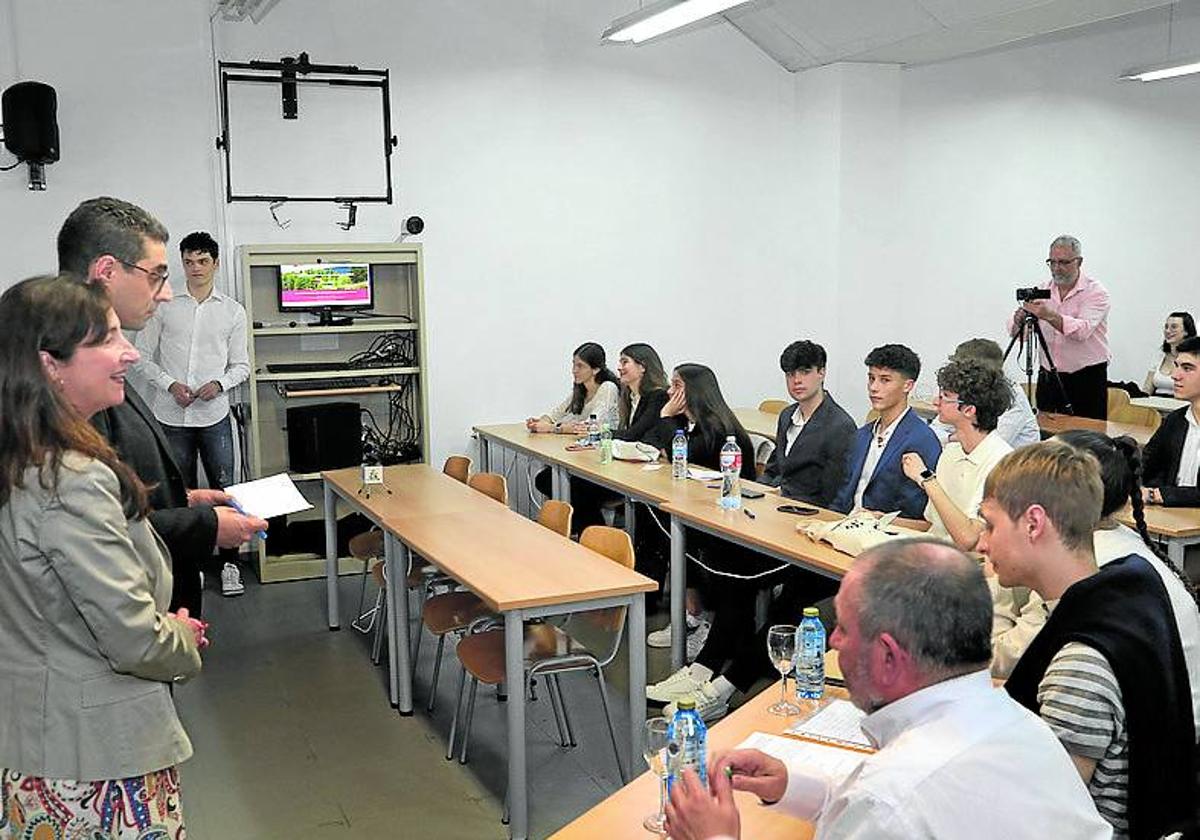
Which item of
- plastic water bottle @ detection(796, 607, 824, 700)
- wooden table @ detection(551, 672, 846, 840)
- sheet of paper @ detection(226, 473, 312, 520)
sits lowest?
wooden table @ detection(551, 672, 846, 840)

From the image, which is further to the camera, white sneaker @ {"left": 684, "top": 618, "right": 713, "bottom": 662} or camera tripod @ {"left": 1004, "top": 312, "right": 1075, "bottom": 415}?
camera tripod @ {"left": 1004, "top": 312, "right": 1075, "bottom": 415}

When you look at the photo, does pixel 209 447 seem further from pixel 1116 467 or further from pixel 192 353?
pixel 1116 467

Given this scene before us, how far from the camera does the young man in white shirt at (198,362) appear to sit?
6457 millimetres

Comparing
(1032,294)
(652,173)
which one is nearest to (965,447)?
(1032,294)

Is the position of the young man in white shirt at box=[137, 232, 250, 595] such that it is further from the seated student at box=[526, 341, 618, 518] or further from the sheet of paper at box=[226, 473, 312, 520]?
the sheet of paper at box=[226, 473, 312, 520]

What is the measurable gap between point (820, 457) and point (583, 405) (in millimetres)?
2429

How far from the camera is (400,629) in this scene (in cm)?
473

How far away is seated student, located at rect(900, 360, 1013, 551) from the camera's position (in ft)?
12.8

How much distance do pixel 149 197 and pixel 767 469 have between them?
4.08 meters

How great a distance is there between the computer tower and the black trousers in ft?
15.0

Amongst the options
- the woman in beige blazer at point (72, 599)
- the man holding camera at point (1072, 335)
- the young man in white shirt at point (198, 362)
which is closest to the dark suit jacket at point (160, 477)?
the woman in beige blazer at point (72, 599)

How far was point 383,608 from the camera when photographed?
584 cm

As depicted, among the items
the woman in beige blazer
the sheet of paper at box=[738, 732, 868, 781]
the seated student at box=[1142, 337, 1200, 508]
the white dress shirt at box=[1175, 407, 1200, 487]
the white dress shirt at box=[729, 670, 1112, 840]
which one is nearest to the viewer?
the white dress shirt at box=[729, 670, 1112, 840]

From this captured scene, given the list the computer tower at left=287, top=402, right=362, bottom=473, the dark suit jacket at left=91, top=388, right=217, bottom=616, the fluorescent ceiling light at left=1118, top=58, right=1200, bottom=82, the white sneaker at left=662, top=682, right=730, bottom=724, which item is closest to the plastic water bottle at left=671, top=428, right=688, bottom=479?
the white sneaker at left=662, top=682, right=730, bottom=724
